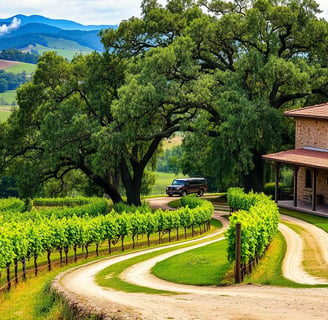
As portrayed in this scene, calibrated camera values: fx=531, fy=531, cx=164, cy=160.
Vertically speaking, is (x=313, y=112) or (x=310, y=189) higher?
(x=313, y=112)

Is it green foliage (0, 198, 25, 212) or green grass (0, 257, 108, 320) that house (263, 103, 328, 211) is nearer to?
green foliage (0, 198, 25, 212)

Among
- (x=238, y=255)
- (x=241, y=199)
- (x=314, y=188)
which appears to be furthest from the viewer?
(x=241, y=199)

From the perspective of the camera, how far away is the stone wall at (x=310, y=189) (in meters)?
40.9

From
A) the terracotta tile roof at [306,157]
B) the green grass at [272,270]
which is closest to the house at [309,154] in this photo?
the terracotta tile roof at [306,157]

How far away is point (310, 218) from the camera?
119 feet

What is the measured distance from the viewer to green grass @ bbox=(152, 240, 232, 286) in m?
20.2

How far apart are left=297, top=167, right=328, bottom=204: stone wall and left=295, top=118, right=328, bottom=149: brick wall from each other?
2193mm

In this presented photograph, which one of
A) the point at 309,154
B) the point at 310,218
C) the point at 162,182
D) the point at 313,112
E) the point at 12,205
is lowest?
the point at 162,182

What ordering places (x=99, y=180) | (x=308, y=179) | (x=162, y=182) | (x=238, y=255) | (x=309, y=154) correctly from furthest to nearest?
(x=162, y=182) → (x=99, y=180) → (x=308, y=179) → (x=309, y=154) → (x=238, y=255)

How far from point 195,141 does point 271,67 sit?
8.45m

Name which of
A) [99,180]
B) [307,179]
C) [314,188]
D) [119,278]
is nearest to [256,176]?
[307,179]

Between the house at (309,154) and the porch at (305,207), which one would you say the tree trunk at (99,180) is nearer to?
the house at (309,154)

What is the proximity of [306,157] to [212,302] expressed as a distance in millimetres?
27361

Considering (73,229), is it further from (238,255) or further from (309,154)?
(309,154)
